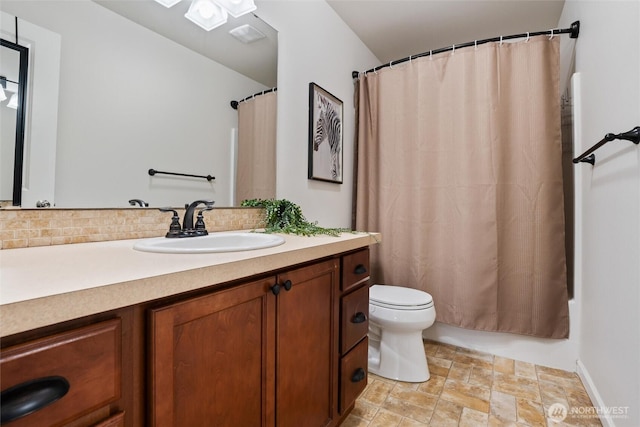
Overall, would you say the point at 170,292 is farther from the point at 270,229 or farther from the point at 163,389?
the point at 270,229

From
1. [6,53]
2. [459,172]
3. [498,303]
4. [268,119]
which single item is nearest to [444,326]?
[498,303]

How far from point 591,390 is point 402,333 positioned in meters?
Answer: 0.92

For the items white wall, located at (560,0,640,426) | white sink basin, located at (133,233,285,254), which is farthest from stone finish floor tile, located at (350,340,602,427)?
white sink basin, located at (133,233,285,254)

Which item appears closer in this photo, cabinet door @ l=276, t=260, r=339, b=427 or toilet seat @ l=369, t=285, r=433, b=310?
cabinet door @ l=276, t=260, r=339, b=427

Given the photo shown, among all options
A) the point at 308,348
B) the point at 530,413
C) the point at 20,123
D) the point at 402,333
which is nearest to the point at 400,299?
the point at 402,333

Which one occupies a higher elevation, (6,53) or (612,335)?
(6,53)

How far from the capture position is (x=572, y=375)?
5.66 ft

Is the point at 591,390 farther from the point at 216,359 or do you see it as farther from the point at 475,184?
the point at 216,359

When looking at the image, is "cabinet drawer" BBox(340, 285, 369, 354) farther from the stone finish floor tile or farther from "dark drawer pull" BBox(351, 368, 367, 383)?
the stone finish floor tile

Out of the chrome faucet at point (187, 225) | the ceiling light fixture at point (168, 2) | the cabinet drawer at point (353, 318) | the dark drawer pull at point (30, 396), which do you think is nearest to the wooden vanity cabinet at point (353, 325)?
the cabinet drawer at point (353, 318)

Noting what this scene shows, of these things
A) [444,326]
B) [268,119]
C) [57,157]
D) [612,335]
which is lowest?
[444,326]

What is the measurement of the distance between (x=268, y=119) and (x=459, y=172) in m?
1.27

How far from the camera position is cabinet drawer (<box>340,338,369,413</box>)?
3.97 feet

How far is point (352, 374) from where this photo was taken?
1.28 m
